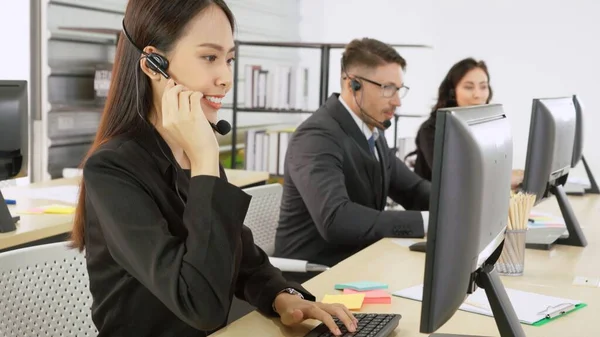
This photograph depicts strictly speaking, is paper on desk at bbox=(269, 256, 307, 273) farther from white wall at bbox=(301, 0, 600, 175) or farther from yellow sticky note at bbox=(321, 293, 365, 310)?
white wall at bbox=(301, 0, 600, 175)

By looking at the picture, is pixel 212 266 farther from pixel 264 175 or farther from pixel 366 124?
pixel 264 175

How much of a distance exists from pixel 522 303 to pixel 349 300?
0.39 meters

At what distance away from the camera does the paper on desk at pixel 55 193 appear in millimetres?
3184

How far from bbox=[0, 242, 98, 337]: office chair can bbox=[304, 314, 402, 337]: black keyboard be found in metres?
0.63

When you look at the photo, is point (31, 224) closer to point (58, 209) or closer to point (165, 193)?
point (58, 209)

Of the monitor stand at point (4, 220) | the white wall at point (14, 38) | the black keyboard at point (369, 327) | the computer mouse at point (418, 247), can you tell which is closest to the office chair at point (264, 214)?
the computer mouse at point (418, 247)

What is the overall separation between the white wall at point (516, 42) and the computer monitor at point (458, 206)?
15.2ft

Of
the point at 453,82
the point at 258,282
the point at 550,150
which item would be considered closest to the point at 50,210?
the point at 258,282

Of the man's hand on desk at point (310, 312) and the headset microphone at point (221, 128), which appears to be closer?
the man's hand on desk at point (310, 312)

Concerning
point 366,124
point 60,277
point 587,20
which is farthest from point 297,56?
point 60,277

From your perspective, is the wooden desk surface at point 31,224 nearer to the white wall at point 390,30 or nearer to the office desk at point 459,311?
the office desk at point 459,311

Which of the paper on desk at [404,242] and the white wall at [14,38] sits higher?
the white wall at [14,38]

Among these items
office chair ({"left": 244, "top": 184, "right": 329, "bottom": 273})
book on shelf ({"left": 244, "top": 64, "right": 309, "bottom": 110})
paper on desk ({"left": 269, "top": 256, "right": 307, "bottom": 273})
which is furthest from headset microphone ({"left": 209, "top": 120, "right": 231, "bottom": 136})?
book on shelf ({"left": 244, "top": 64, "right": 309, "bottom": 110})

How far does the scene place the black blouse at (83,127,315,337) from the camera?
1.39m
